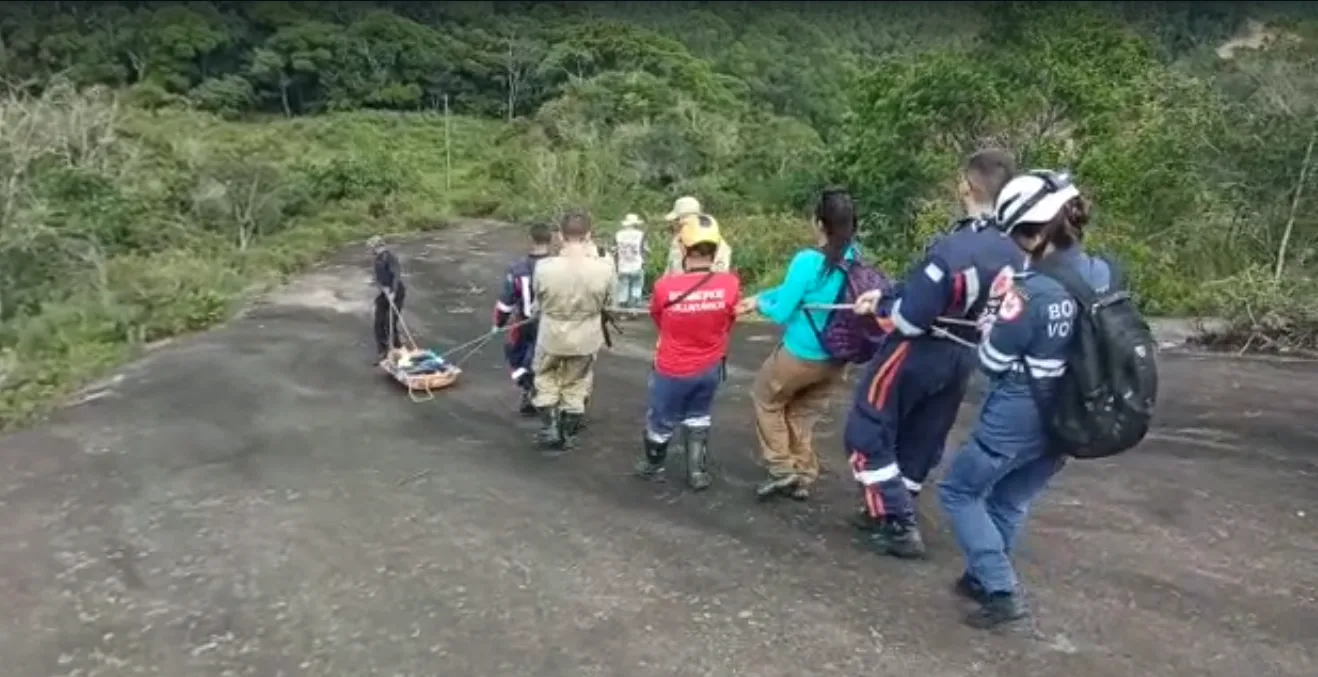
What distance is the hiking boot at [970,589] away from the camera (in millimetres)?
5160

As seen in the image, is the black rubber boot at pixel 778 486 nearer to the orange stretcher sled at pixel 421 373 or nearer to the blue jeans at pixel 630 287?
the orange stretcher sled at pixel 421 373

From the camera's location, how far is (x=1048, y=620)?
505 cm

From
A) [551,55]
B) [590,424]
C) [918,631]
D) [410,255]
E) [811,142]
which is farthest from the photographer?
[551,55]

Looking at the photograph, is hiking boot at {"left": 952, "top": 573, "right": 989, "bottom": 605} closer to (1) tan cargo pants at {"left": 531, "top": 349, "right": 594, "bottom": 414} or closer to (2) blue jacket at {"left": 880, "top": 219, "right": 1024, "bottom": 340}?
(2) blue jacket at {"left": 880, "top": 219, "right": 1024, "bottom": 340}

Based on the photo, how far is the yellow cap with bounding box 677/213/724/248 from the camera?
6.11 m

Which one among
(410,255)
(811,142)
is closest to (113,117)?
(410,255)

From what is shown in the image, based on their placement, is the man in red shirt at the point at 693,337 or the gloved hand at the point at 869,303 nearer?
the gloved hand at the point at 869,303

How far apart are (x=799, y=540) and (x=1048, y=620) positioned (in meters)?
1.32

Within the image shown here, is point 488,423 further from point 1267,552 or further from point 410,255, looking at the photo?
point 410,255

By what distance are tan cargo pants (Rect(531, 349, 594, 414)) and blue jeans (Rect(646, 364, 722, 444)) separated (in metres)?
1.05

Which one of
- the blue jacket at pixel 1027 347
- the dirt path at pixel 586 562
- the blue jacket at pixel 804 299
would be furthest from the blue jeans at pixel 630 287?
the blue jacket at pixel 1027 347

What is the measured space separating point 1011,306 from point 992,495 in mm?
898

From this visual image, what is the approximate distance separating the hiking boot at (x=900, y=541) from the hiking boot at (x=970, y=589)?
0.36 m

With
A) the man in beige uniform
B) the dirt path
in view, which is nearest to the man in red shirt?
the dirt path
